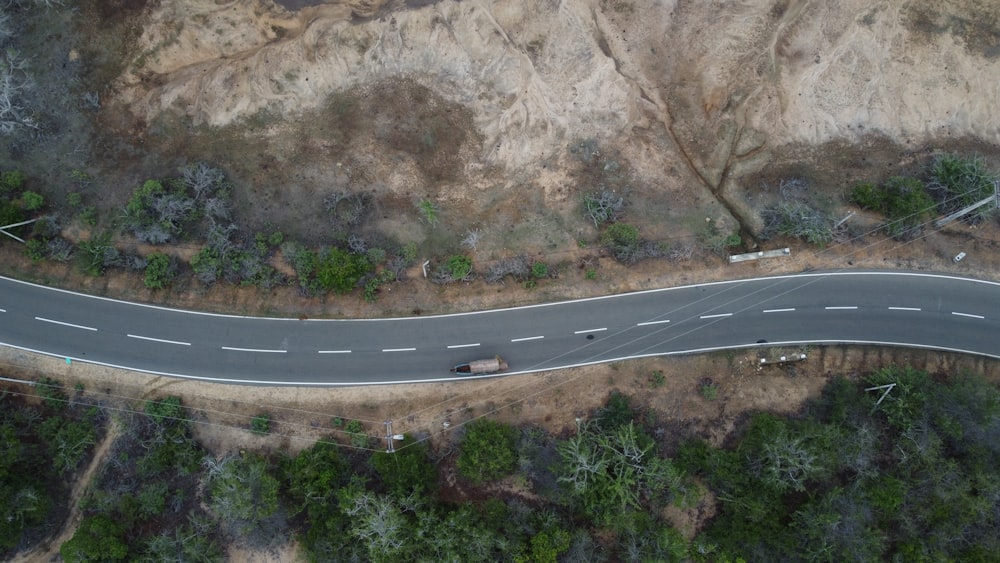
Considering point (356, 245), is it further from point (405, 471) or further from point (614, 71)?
point (614, 71)

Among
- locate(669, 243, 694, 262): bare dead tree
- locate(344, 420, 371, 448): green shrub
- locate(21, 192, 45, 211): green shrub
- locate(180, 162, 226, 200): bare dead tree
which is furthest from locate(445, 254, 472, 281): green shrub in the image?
locate(21, 192, 45, 211): green shrub

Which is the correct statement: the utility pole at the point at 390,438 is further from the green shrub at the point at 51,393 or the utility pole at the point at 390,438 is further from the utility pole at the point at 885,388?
the utility pole at the point at 885,388

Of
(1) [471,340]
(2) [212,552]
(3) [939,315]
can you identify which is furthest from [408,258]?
(3) [939,315]

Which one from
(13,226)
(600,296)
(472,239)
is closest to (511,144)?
(472,239)

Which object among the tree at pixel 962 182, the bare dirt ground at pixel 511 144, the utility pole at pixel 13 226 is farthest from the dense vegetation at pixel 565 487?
the tree at pixel 962 182

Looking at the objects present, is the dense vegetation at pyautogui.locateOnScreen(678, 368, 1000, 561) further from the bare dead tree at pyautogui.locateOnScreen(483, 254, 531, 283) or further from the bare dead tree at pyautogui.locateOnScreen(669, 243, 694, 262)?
the bare dead tree at pyautogui.locateOnScreen(483, 254, 531, 283)

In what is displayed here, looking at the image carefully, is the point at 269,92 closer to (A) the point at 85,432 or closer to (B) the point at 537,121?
(B) the point at 537,121
